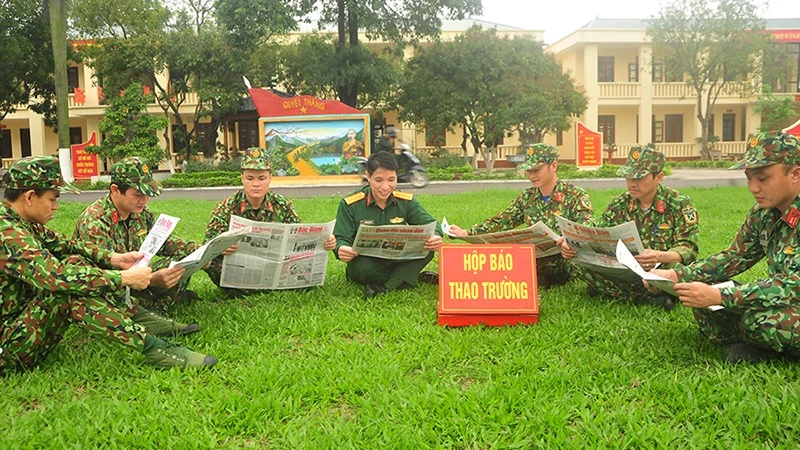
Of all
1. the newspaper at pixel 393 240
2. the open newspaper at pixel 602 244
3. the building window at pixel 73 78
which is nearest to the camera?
the open newspaper at pixel 602 244

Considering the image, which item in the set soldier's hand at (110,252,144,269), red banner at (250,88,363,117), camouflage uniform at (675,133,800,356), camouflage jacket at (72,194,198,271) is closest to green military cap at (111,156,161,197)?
camouflage jacket at (72,194,198,271)

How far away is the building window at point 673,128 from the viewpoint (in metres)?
30.6

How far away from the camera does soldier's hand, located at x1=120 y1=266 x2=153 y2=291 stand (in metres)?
3.03

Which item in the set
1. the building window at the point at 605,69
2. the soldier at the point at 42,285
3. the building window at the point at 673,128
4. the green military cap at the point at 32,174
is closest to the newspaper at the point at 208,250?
the soldier at the point at 42,285

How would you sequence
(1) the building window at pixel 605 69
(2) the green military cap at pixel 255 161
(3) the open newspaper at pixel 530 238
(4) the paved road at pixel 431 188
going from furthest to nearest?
(1) the building window at pixel 605 69, (4) the paved road at pixel 431 188, (2) the green military cap at pixel 255 161, (3) the open newspaper at pixel 530 238

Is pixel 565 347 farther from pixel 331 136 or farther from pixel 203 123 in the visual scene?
pixel 203 123

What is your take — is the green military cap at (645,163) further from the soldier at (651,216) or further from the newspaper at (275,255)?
the newspaper at (275,255)

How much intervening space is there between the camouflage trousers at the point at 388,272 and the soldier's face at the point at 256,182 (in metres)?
0.81

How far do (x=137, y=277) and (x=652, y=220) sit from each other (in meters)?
3.04

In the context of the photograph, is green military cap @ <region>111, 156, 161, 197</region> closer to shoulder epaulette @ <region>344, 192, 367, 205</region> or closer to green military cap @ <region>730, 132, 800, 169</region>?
shoulder epaulette @ <region>344, 192, 367, 205</region>

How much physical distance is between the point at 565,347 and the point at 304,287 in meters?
2.08

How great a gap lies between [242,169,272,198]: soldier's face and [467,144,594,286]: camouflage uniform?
152 centimetres

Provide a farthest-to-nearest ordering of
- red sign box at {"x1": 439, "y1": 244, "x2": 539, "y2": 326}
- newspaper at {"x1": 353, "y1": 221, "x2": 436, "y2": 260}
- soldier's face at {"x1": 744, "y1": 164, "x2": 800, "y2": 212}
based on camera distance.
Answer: newspaper at {"x1": 353, "y1": 221, "x2": 436, "y2": 260} < red sign box at {"x1": 439, "y1": 244, "x2": 539, "y2": 326} < soldier's face at {"x1": 744, "y1": 164, "x2": 800, "y2": 212}

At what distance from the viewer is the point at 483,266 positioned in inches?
158
